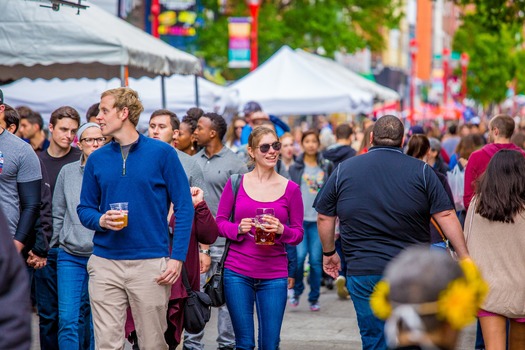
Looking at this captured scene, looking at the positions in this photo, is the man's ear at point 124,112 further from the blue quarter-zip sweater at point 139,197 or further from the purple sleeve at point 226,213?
the purple sleeve at point 226,213

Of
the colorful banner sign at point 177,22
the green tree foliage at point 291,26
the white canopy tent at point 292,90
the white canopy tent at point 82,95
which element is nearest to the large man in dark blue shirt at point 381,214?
the white canopy tent at point 82,95

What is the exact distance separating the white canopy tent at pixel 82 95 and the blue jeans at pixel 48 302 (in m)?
9.18

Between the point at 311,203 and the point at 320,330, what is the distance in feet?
6.42

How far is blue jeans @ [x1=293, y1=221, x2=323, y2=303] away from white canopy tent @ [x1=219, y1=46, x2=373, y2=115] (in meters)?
9.38

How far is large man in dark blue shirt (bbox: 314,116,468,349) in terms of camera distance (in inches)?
258

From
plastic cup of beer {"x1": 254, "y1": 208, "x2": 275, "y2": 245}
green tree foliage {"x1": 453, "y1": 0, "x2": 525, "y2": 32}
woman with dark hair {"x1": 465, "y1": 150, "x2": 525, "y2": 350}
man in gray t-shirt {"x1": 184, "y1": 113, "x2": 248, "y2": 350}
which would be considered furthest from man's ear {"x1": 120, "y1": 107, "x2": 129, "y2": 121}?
green tree foliage {"x1": 453, "y1": 0, "x2": 525, "y2": 32}

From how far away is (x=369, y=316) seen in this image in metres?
6.55

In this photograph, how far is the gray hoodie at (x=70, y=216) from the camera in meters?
7.46

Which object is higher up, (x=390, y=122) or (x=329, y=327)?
(x=390, y=122)

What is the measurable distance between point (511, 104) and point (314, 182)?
88.0 metres

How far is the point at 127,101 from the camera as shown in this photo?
636cm

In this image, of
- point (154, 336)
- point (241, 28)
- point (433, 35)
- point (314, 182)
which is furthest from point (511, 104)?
point (154, 336)

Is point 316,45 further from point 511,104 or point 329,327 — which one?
point 511,104

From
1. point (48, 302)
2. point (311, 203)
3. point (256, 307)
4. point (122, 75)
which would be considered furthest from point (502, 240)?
point (311, 203)
